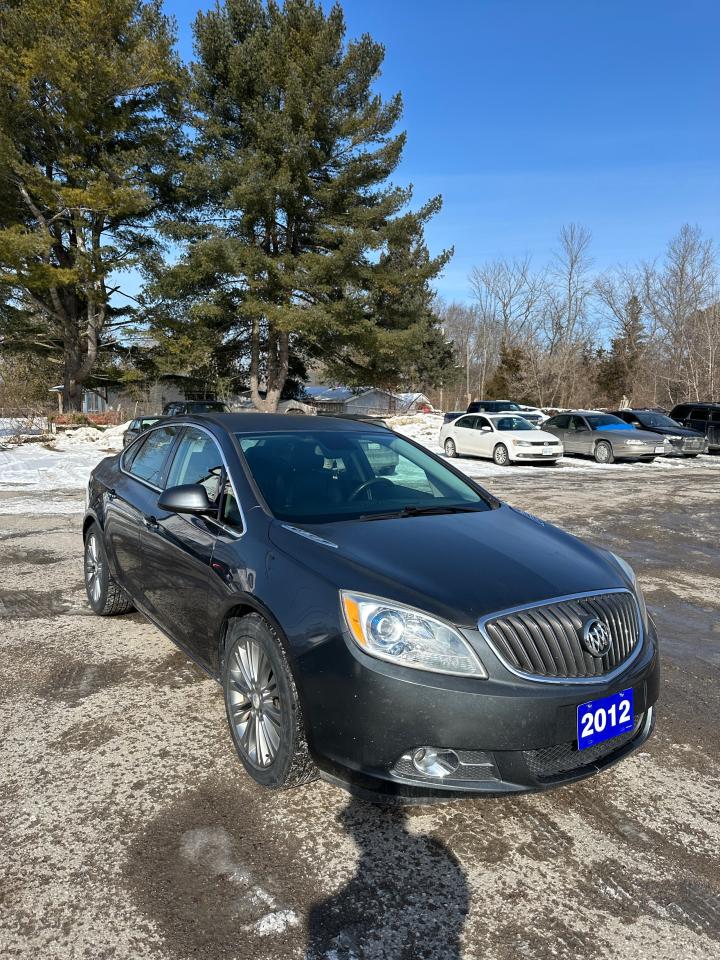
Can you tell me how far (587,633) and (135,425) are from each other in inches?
798

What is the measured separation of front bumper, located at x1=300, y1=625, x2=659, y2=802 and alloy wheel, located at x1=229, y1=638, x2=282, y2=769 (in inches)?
15.9

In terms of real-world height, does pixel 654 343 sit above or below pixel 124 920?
above

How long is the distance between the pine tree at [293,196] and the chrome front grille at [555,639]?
25.2 meters

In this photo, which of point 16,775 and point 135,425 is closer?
point 16,775

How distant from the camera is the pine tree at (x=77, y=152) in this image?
2633 centimetres

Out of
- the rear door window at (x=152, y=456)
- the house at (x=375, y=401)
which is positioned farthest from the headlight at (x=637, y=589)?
the house at (x=375, y=401)

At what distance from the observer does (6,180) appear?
1076 inches

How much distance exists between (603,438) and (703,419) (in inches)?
204

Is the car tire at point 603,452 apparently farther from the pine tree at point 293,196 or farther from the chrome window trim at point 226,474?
the chrome window trim at point 226,474

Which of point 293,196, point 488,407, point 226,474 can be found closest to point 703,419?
point 488,407

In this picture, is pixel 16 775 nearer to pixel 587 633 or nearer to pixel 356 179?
pixel 587 633

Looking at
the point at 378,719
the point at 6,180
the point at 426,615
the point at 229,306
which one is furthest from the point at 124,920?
the point at 6,180

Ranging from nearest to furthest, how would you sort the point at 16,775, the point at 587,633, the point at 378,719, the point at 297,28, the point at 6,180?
the point at 378,719, the point at 587,633, the point at 16,775, the point at 6,180, the point at 297,28

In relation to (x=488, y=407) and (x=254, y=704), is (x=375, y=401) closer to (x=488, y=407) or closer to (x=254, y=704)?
(x=488, y=407)
